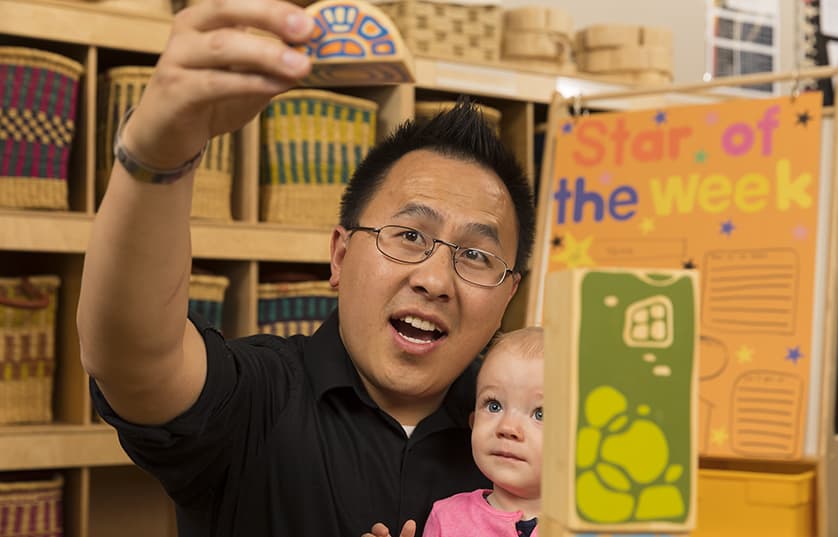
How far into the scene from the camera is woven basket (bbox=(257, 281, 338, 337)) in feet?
10.1

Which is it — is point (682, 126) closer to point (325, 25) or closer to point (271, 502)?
point (271, 502)

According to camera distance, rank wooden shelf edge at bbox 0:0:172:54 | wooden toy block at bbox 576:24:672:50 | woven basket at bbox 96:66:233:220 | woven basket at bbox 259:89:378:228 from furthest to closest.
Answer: wooden toy block at bbox 576:24:672:50
woven basket at bbox 259:89:378:228
woven basket at bbox 96:66:233:220
wooden shelf edge at bbox 0:0:172:54

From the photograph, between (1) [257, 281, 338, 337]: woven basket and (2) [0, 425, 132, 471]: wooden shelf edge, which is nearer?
(2) [0, 425, 132, 471]: wooden shelf edge

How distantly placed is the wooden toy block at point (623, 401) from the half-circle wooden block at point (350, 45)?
0.29 meters

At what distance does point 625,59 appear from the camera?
3.61m

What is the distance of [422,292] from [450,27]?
1.96 metres

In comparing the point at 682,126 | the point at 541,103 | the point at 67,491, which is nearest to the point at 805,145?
the point at 682,126

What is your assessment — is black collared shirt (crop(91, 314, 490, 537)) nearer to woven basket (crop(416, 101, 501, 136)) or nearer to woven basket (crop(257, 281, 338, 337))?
woven basket (crop(257, 281, 338, 337))

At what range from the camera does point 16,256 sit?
3.04m

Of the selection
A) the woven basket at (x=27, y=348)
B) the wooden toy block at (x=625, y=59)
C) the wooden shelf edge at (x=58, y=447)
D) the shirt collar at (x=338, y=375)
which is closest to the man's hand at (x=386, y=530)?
the shirt collar at (x=338, y=375)

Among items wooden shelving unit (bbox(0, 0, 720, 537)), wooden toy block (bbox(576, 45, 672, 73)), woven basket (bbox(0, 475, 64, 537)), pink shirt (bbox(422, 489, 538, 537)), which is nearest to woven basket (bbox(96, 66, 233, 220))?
wooden shelving unit (bbox(0, 0, 720, 537))

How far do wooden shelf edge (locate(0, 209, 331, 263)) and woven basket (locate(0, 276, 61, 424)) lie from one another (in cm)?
14

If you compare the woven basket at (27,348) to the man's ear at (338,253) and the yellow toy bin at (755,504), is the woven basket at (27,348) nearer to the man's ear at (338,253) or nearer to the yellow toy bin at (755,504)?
the man's ear at (338,253)

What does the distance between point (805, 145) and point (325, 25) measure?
1.88 metres
